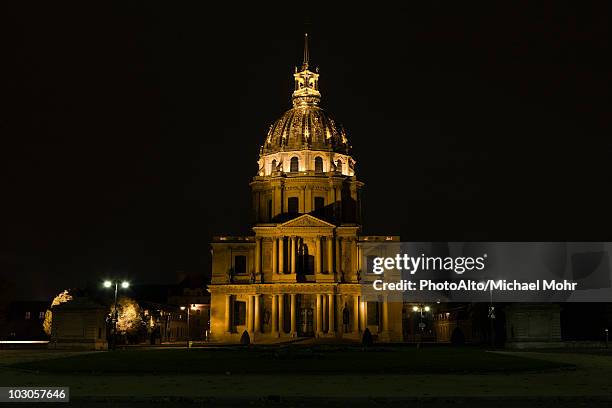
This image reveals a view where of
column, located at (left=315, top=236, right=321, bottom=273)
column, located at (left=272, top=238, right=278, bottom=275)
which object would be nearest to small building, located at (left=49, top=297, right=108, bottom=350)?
column, located at (left=272, top=238, right=278, bottom=275)

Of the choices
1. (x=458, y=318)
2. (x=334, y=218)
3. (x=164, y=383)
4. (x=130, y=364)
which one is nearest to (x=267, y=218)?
(x=334, y=218)

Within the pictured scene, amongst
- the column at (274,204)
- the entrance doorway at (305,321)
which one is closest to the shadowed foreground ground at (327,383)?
the entrance doorway at (305,321)

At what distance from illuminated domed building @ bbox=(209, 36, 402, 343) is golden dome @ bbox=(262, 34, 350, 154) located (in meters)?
1.40

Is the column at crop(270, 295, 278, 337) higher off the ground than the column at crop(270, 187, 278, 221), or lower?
lower

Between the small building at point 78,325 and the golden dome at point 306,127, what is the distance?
60.6m

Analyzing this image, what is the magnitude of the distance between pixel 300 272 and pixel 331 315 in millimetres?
7554

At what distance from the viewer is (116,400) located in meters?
22.0

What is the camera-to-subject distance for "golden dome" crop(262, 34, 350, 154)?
116562 millimetres

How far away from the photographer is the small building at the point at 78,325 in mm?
58219

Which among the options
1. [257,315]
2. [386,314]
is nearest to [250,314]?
[257,315]

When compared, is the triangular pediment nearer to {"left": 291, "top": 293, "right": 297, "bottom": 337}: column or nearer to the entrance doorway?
{"left": 291, "top": 293, "right": 297, "bottom": 337}: column

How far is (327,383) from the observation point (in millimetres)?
26594

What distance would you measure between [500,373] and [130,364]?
15603 mm

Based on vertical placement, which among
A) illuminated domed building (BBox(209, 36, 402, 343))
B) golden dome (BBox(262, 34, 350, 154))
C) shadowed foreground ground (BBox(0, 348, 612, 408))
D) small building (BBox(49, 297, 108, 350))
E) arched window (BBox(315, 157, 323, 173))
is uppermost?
golden dome (BBox(262, 34, 350, 154))
